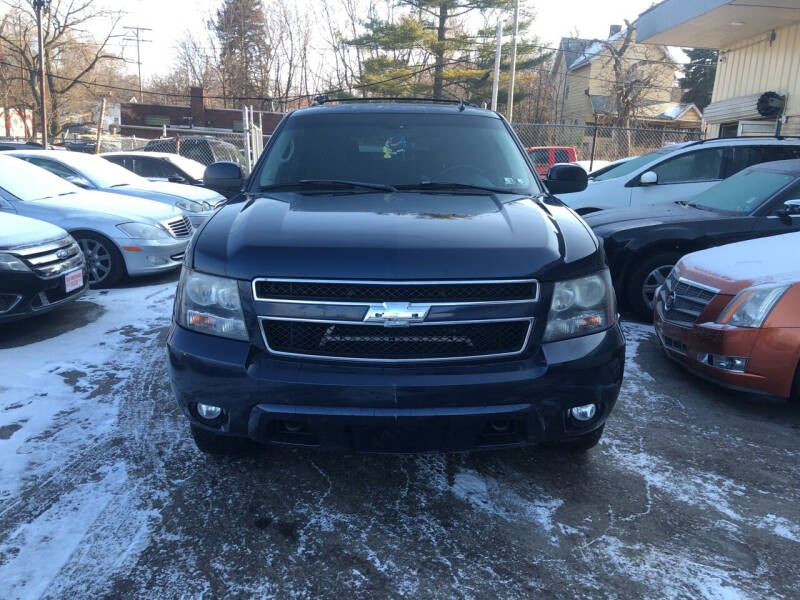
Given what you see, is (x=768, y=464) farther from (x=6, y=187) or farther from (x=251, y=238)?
(x=6, y=187)

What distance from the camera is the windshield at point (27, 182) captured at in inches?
277

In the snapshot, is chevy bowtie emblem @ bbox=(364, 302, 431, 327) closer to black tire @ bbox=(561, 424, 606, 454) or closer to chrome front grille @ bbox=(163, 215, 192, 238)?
black tire @ bbox=(561, 424, 606, 454)

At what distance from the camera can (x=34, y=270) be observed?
204 inches

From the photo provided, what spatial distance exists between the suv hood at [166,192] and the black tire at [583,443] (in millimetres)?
7683

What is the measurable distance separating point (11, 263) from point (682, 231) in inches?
232

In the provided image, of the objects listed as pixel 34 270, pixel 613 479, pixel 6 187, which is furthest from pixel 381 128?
pixel 6 187

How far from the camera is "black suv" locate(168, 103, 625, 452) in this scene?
2.44 m

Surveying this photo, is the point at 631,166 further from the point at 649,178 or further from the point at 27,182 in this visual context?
the point at 27,182

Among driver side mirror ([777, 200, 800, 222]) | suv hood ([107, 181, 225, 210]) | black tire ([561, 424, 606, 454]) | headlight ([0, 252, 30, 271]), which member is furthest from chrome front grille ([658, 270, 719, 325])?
suv hood ([107, 181, 225, 210])

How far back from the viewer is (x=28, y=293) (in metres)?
5.11

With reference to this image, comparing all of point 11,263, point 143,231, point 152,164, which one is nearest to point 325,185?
point 11,263

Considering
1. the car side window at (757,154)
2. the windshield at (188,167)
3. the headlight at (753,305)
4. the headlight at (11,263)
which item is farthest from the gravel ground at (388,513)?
the windshield at (188,167)

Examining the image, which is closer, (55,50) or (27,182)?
(27,182)

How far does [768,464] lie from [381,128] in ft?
9.71
